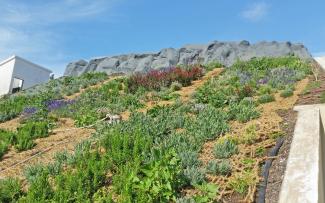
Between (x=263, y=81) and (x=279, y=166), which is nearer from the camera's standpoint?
(x=279, y=166)

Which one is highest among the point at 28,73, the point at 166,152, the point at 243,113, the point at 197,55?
the point at 197,55

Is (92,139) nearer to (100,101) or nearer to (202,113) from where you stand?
(202,113)

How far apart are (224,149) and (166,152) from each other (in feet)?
4.57

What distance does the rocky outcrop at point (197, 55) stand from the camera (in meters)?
35.7

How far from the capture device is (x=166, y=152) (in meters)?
8.87

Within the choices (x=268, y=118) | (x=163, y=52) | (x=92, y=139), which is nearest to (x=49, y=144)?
(x=92, y=139)

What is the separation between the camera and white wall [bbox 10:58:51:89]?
1585 inches

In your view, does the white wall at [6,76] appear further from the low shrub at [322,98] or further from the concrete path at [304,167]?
the concrete path at [304,167]

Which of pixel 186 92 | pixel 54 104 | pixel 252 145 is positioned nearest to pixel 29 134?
pixel 54 104

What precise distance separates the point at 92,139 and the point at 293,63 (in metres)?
13.5

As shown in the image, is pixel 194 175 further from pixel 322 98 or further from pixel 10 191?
pixel 322 98

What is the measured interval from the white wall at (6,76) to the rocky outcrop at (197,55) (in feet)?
20.6

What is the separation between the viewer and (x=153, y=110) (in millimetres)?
14516

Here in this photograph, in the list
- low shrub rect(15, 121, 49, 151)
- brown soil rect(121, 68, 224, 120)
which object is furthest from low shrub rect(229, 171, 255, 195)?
brown soil rect(121, 68, 224, 120)
